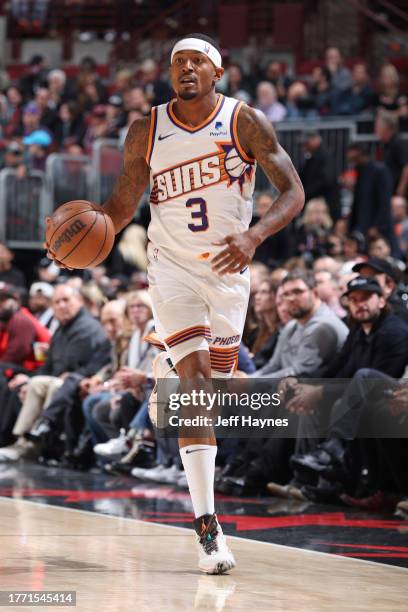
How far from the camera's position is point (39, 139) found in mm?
17797

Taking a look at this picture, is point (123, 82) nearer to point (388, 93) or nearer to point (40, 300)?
point (388, 93)

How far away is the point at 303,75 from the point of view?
19.0 meters

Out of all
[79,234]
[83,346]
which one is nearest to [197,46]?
[79,234]

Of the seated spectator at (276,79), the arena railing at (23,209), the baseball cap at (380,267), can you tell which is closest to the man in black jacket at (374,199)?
the baseball cap at (380,267)

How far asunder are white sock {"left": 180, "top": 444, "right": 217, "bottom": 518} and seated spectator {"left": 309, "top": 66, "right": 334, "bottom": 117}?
1095cm

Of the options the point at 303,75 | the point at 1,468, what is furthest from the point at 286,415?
the point at 303,75

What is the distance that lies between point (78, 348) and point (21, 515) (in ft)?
12.3

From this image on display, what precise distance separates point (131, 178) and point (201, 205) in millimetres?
416

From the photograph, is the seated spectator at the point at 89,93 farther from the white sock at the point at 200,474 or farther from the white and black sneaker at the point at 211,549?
the white and black sneaker at the point at 211,549

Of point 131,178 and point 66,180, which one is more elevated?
point 66,180

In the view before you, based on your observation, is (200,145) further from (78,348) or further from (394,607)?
(78,348)

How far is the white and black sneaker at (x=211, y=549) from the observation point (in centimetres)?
475

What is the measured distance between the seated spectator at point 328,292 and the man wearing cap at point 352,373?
1278 mm

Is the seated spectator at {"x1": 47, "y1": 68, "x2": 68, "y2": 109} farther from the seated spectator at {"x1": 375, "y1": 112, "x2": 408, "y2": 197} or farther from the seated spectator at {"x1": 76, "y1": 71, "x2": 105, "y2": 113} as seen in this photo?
the seated spectator at {"x1": 375, "y1": 112, "x2": 408, "y2": 197}
